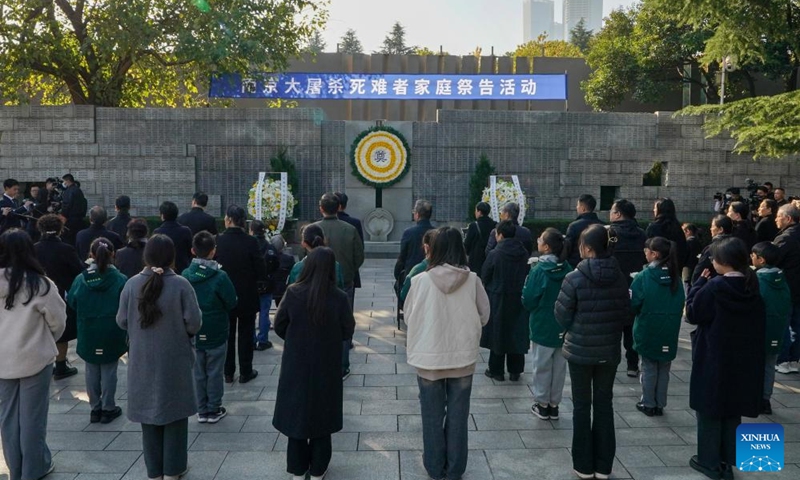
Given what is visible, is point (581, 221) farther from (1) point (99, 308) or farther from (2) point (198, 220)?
(1) point (99, 308)

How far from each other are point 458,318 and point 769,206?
4.82m

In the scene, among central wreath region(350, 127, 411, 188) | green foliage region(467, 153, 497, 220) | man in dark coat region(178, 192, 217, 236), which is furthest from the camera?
central wreath region(350, 127, 411, 188)

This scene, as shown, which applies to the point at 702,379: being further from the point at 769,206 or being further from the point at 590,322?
the point at 769,206

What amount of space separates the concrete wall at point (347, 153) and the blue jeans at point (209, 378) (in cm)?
902

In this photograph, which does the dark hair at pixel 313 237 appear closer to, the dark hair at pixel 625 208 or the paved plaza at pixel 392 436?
the paved plaza at pixel 392 436

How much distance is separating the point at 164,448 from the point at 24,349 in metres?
1.02

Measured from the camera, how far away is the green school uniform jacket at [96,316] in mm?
5207

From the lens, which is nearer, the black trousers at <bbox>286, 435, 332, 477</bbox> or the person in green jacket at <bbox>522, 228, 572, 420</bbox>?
the black trousers at <bbox>286, 435, 332, 477</bbox>

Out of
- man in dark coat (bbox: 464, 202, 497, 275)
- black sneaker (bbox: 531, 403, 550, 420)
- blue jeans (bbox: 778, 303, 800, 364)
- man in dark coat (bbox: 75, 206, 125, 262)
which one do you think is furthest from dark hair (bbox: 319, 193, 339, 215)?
blue jeans (bbox: 778, 303, 800, 364)

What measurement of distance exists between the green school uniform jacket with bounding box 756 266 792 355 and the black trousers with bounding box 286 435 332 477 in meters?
3.51

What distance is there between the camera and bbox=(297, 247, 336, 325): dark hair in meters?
Answer: 3.99

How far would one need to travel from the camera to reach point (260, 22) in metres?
14.0

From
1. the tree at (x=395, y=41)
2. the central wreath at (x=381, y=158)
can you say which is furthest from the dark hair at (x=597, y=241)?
the tree at (x=395, y=41)

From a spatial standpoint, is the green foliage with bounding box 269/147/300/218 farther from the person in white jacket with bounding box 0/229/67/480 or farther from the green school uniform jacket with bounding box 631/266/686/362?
the person in white jacket with bounding box 0/229/67/480
